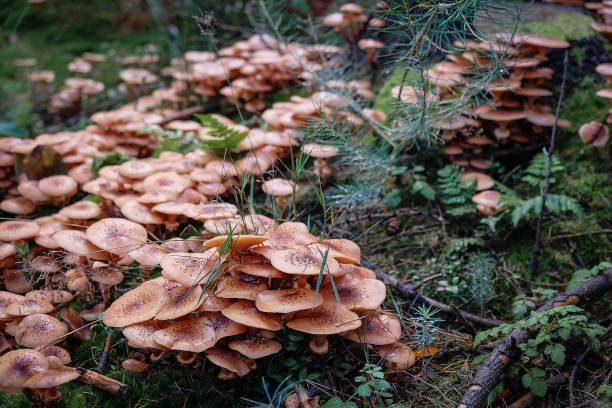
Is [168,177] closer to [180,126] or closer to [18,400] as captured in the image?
[180,126]

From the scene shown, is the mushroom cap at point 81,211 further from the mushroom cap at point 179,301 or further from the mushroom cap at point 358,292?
the mushroom cap at point 358,292

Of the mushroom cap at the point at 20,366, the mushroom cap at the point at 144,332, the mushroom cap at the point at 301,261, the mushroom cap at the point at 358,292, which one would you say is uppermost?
the mushroom cap at the point at 301,261

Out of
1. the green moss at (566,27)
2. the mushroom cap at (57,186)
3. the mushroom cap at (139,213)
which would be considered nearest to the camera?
the mushroom cap at (139,213)

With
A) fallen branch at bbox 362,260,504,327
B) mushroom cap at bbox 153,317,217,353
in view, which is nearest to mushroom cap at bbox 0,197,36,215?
mushroom cap at bbox 153,317,217,353

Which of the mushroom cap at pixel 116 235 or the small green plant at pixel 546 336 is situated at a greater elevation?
the mushroom cap at pixel 116 235

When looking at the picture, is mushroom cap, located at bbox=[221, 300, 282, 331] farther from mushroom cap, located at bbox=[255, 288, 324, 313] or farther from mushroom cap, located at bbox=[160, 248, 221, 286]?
mushroom cap, located at bbox=[160, 248, 221, 286]

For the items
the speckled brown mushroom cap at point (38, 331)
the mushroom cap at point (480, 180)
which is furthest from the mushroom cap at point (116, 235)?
the mushroom cap at point (480, 180)

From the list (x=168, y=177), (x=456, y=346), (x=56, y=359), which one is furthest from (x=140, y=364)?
(x=456, y=346)

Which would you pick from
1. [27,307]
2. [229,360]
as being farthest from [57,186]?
[229,360]
